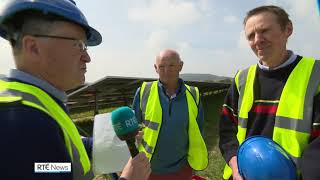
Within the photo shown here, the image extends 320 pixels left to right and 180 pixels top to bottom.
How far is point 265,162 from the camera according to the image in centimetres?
238

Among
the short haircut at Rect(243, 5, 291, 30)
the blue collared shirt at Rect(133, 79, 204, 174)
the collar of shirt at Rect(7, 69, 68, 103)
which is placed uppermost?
the short haircut at Rect(243, 5, 291, 30)

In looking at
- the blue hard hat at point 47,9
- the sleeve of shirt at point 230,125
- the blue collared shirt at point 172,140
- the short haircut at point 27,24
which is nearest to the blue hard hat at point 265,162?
the sleeve of shirt at point 230,125

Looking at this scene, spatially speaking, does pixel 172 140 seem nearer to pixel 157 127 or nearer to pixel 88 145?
pixel 157 127

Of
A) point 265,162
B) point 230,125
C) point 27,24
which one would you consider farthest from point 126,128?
point 230,125

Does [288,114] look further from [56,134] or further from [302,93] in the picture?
[56,134]

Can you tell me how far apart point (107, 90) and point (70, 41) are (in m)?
12.6

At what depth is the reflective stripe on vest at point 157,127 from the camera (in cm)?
441

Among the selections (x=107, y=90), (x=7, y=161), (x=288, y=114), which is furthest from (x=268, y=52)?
(x=107, y=90)

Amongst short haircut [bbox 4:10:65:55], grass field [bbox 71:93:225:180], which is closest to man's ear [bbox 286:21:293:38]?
short haircut [bbox 4:10:65:55]

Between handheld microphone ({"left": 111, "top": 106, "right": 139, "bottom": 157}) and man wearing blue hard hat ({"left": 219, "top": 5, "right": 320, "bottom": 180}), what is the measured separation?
103 centimetres

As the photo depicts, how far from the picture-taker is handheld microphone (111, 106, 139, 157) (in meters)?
2.01

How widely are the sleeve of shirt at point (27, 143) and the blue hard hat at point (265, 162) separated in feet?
4.46

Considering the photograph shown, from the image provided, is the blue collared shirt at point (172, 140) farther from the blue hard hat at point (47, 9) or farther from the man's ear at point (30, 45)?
the man's ear at point (30, 45)

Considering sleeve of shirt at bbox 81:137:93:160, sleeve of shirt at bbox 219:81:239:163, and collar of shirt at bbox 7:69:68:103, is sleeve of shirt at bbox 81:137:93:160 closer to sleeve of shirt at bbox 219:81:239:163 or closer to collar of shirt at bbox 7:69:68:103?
collar of shirt at bbox 7:69:68:103
